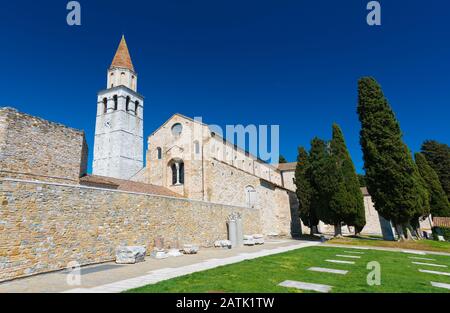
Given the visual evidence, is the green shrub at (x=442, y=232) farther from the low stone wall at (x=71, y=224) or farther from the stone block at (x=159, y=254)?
the stone block at (x=159, y=254)

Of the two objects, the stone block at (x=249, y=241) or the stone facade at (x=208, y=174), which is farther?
the stone facade at (x=208, y=174)

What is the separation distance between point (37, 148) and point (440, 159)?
45.9 meters

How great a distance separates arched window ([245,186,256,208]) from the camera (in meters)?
23.5

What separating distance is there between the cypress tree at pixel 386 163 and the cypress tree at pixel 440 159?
75.5 ft

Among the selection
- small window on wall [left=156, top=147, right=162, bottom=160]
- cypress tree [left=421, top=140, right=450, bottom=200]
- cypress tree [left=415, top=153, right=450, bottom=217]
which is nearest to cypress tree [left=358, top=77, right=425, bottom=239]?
cypress tree [left=415, top=153, right=450, bottom=217]

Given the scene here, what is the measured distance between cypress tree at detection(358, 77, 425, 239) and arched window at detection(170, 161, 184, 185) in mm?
16882

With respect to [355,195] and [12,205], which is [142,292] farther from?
[355,195]

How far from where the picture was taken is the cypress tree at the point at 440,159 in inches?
1374

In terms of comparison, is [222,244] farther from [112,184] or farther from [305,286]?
[305,286]

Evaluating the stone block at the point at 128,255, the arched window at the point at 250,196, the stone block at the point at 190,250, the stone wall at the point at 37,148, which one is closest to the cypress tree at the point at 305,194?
the arched window at the point at 250,196

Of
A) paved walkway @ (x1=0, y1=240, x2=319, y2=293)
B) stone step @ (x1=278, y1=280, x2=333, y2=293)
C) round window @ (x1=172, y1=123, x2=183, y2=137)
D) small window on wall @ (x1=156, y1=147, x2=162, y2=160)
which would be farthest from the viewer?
small window on wall @ (x1=156, y1=147, x2=162, y2=160)

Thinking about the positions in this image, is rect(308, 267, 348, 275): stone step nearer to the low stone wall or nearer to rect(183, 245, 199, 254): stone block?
rect(183, 245, 199, 254): stone block

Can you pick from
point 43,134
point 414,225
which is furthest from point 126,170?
point 414,225

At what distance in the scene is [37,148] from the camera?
12469 millimetres
